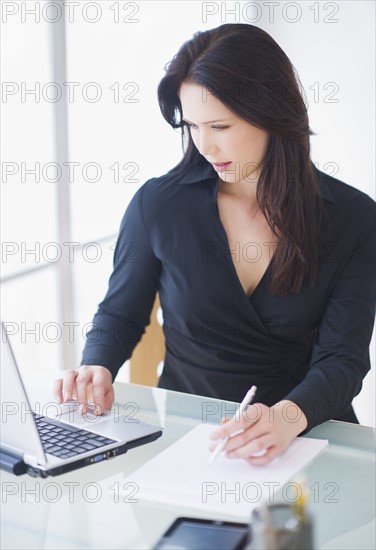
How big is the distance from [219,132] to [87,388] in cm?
60

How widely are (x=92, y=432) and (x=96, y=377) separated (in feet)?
0.68

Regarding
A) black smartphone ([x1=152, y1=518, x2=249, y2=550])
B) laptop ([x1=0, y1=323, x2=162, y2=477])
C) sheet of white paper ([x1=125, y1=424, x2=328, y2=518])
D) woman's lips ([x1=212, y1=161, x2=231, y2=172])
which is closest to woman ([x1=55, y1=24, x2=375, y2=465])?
woman's lips ([x1=212, y1=161, x2=231, y2=172])

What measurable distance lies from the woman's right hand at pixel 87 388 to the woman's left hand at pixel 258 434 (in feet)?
0.92

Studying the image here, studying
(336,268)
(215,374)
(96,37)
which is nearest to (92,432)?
(215,374)

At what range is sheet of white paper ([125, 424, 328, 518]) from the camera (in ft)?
4.03

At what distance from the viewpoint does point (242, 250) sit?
1.87 m

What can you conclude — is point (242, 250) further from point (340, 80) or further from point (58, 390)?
point (340, 80)

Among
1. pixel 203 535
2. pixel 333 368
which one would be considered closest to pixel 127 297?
pixel 333 368

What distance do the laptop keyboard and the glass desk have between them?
0.04 meters

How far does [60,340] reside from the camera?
10.7ft

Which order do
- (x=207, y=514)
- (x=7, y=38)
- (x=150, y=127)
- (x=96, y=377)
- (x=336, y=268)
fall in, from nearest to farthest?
(x=207, y=514), (x=96, y=377), (x=336, y=268), (x=7, y=38), (x=150, y=127)

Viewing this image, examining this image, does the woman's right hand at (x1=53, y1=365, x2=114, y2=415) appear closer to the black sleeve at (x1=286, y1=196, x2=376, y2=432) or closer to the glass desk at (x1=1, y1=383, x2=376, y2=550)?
the glass desk at (x1=1, y1=383, x2=376, y2=550)

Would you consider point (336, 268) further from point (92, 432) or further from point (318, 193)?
point (92, 432)

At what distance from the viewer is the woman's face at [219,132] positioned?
1691 mm
